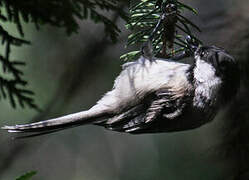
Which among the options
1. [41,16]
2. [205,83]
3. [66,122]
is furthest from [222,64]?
[41,16]

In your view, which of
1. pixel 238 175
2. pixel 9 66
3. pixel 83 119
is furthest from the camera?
pixel 238 175

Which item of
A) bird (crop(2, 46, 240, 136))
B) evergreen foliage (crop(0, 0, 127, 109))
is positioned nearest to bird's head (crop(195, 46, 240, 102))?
bird (crop(2, 46, 240, 136))

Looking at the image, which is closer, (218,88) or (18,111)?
(218,88)

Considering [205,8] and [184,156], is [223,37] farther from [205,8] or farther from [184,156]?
[184,156]

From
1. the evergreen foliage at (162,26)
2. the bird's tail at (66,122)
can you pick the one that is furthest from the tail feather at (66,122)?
the evergreen foliage at (162,26)

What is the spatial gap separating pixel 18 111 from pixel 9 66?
0.14 metres

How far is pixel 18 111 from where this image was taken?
875 mm

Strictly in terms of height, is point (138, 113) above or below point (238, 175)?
above

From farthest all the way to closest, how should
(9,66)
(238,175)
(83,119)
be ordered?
(238,175), (9,66), (83,119)

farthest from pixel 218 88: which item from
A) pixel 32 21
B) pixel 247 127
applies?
pixel 32 21

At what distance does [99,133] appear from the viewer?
97 centimetres

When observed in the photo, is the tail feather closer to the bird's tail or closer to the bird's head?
the bird's tail

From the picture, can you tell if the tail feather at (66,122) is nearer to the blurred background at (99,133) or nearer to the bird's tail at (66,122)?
the bird's tail at (66,122)

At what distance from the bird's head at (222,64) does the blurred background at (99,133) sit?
0.17 m
